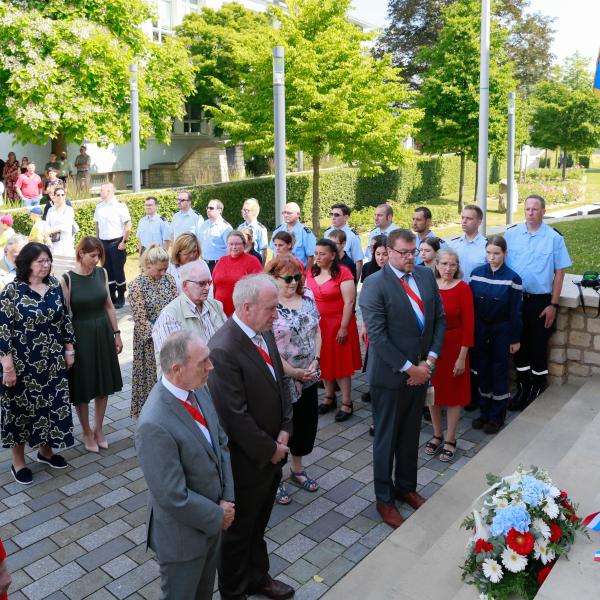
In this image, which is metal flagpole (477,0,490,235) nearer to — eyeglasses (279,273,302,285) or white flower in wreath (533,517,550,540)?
eyeglasses (279,273,302,285)

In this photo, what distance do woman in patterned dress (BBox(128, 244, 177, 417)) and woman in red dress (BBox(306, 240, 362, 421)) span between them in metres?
1.49

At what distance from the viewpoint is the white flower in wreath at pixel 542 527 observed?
3.91m

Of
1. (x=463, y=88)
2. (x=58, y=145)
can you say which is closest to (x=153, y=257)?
(x=58, y=145)

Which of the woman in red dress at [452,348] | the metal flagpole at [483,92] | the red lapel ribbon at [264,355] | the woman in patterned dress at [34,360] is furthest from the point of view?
the metal flagpole at [483,92]

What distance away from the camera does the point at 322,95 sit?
18.8 metres

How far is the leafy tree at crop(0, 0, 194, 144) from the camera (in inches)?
760

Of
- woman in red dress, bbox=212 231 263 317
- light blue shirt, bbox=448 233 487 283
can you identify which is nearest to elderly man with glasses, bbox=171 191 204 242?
woman in red dress, bbox=212 231 263 317

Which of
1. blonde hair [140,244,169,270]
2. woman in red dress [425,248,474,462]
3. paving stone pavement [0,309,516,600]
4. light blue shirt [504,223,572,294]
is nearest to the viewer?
paving stone pavement [0,309,516,600]

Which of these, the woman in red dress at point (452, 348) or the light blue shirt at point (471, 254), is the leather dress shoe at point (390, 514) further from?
the light blue shirt at point (471, 254)

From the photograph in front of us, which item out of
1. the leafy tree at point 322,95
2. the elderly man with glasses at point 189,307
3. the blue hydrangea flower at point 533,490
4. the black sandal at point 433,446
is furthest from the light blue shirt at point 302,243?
the leafy tree at point 322,95

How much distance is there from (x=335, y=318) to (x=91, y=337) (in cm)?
242

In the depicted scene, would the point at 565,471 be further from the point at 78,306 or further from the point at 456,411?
the point at 78,306

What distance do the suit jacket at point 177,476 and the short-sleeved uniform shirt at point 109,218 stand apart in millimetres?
8379

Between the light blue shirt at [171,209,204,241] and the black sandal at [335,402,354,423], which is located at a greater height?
the light blue shirt at [171,209,204,241]
